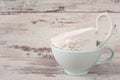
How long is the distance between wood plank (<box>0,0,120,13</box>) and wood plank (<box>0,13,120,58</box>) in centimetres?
2

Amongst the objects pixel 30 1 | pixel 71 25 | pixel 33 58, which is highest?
pixel 30 1

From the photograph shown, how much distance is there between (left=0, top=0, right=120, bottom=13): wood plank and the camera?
120 centimetres

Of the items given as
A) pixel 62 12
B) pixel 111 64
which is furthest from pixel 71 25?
pixel 111 64

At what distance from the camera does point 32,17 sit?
4.06 ft

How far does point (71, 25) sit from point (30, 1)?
22 centimetres

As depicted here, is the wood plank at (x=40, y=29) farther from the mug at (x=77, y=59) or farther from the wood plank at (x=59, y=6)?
the mug at (x=77, y=59)

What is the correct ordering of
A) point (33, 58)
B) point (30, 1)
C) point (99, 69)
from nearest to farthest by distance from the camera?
point (99, 69) < point (33, 58) < point (30, 1)

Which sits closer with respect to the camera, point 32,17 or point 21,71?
point 21,71

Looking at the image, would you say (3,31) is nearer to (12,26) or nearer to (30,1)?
(12,26)

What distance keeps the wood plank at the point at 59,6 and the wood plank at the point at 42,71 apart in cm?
27

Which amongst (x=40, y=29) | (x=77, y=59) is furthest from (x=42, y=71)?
(x=40, y=29)

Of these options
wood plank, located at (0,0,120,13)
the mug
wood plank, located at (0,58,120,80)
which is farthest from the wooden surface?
the mug

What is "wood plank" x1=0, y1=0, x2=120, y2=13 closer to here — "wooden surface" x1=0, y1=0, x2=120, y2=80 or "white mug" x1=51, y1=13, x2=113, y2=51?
"wooden surface" x1=0, y1=0, x2=120, y2=80

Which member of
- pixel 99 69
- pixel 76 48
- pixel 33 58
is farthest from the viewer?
pixel 33 58
